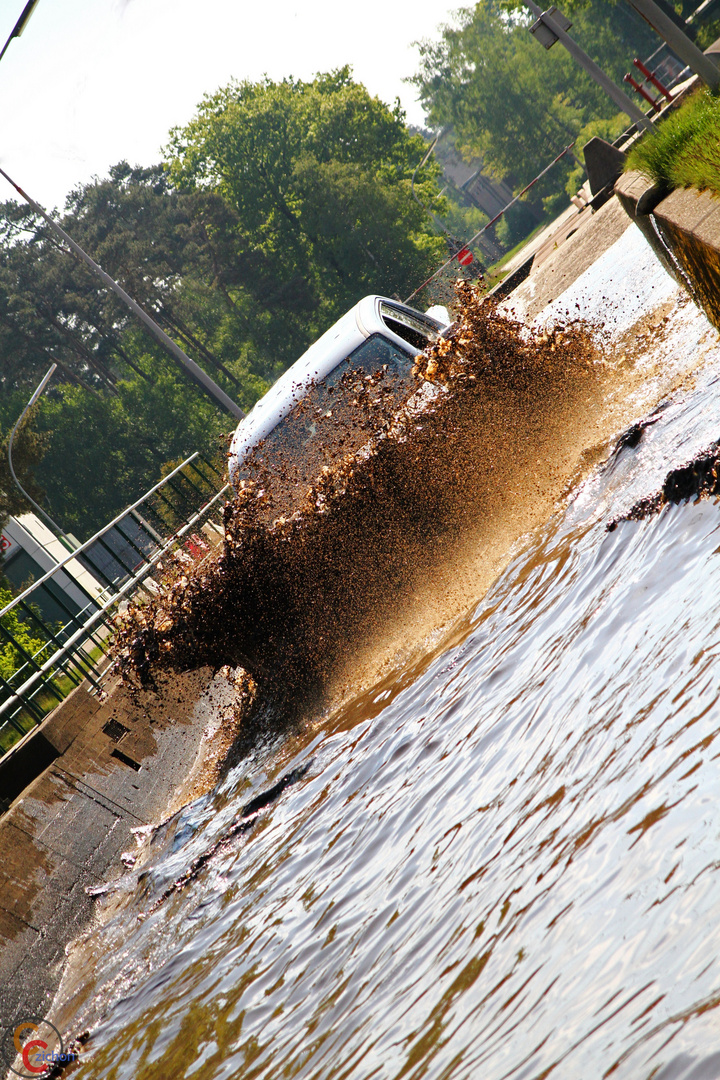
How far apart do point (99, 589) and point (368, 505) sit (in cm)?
767

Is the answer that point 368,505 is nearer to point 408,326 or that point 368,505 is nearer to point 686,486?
point 408,326

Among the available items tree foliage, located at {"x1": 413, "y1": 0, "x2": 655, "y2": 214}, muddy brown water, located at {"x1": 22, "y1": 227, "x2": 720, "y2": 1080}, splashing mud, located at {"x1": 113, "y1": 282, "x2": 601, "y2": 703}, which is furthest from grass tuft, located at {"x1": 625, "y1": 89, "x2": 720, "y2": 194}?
tree foliage, located at {"x1": 413, "y1": 0, "x2": 655, "y2": 214}

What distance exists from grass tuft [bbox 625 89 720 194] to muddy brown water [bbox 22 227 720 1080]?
1092mm

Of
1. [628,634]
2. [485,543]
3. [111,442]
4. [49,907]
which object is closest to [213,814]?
[49,907]

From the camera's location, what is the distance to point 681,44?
30.9 ft

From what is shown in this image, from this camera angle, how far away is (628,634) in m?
3.43

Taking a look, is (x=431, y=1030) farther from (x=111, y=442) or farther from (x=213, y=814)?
(x=111, y=442)

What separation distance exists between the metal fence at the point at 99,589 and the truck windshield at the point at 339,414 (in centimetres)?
79

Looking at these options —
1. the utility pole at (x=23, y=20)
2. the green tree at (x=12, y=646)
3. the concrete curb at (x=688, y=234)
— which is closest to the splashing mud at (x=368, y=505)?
the concrete curb at (x=688, y=234)

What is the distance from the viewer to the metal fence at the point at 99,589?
30.3 ft

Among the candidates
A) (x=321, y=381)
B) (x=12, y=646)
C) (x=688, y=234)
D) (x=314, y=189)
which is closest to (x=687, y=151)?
(x=688, y=234)

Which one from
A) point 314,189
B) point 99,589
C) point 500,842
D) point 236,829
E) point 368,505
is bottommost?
point 500,842

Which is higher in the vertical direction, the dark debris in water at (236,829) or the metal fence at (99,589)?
the metal fence at (99,589)

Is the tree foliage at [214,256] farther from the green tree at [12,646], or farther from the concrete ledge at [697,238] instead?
the concrete ledge at [697,238]
